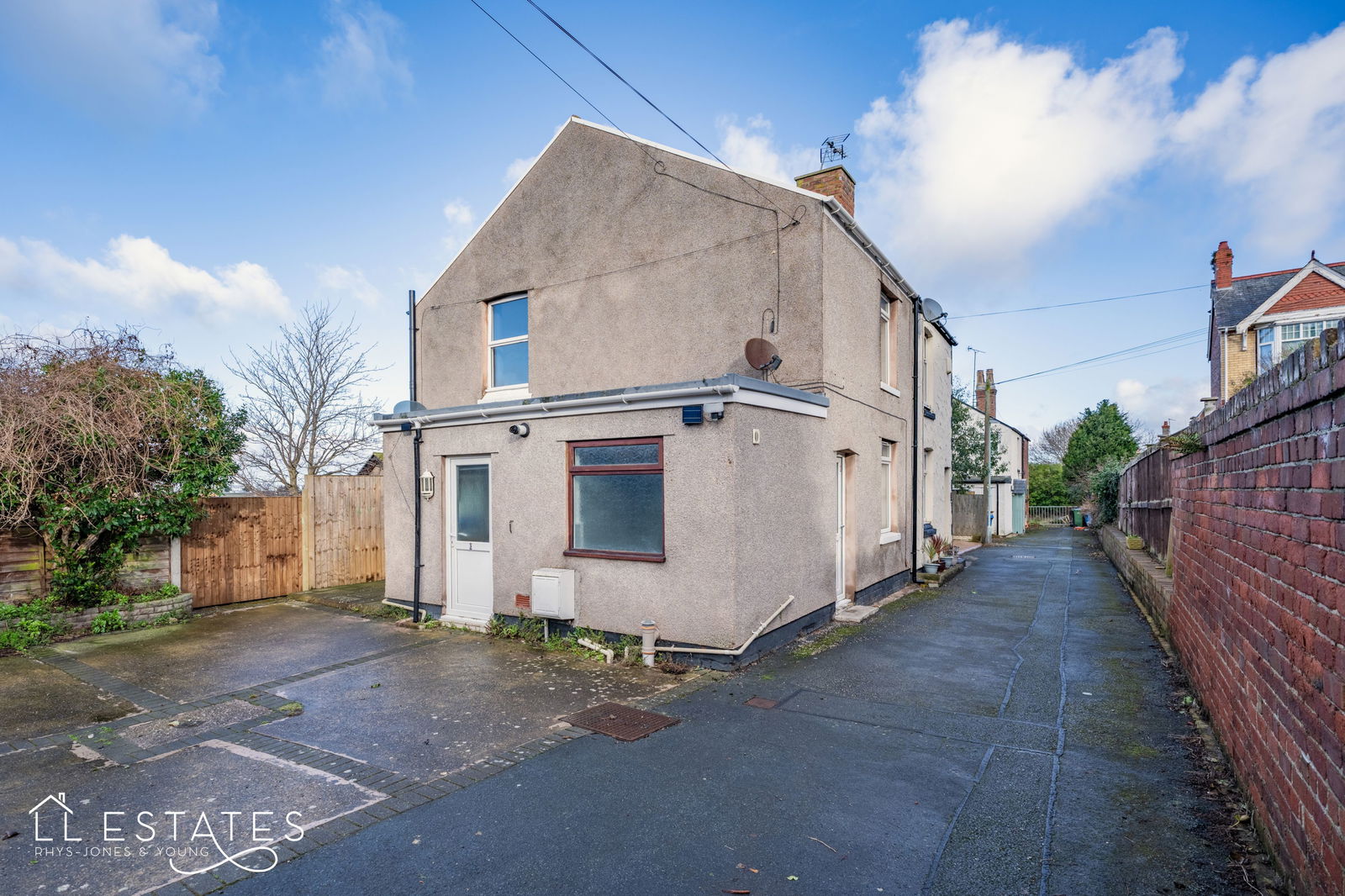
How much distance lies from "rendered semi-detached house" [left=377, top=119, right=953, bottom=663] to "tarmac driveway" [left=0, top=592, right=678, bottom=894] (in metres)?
1.22

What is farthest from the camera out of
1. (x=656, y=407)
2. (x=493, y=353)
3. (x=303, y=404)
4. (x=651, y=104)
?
(x=303, y=404)

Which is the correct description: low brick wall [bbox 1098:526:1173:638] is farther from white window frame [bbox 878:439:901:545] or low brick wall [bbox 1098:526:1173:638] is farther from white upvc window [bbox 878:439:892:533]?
white upvc window [bbox 878:439:892:533]

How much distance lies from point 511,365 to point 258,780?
737cm

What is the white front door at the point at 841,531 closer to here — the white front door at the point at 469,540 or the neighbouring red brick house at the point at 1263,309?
the white front door at the point at 469,540

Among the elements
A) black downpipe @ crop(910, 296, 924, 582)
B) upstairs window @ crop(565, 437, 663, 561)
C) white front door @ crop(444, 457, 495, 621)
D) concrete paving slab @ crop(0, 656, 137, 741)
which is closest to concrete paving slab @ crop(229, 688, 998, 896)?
upstairs window @ crop(565, 437, 663, 561)

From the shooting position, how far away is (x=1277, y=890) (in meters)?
2.93

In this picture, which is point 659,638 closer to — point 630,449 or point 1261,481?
point 630,449

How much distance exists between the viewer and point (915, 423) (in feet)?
41.6

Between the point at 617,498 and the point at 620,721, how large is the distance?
281cm

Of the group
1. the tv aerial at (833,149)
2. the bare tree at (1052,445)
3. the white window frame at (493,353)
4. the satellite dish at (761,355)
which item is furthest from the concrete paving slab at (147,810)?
the bare tree at (1052,445)

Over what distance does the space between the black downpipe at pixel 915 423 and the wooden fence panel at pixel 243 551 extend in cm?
1170

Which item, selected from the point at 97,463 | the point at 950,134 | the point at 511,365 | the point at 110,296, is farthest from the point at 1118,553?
the point at 110,296

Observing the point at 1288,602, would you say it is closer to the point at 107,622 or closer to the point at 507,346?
the point at 507,346

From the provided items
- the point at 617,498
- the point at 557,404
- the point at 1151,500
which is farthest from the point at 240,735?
the point at 1151,500
